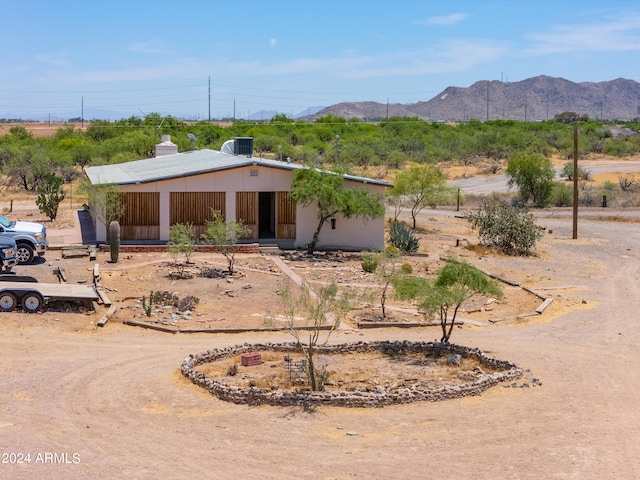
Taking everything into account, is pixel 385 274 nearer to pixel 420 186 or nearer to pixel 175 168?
pixel 175 168

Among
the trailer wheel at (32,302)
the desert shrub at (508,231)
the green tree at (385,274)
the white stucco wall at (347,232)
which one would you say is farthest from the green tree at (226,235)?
the desert shrub at (508,231)

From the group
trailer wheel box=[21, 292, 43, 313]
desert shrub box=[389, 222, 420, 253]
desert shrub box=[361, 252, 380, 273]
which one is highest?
desert shrub box=[389, 222, 420, 253]

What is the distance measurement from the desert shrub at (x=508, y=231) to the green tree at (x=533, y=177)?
1631 centimetres

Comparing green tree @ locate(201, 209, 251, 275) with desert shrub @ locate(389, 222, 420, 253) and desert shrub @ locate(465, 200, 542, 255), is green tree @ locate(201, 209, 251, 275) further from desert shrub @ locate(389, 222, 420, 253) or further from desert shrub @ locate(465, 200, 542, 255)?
desert shrub @ locate(465, 200, 542, 255)

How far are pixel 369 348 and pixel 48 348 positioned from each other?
688 cm

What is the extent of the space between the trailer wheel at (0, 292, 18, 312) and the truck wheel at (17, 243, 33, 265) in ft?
17.3

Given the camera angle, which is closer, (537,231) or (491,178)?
(537,231)

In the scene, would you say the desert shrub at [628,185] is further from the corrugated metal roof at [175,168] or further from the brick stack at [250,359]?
the brick stack at [250,359]

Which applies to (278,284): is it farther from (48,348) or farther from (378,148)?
(378,148)

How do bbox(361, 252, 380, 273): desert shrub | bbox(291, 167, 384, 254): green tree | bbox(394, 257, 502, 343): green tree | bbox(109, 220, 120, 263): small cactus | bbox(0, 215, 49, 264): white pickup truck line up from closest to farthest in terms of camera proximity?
bbox(394, 257, 502, 343): green tree < bbox(0, 215, 49, 264): white pickup truck < bbox(109, 220, 120, 263): small cactus < bbox(361, 252, 380, 273): desert shrub < bbox(291, 167, 384, 254): green tree

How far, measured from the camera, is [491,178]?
67688 millimetres

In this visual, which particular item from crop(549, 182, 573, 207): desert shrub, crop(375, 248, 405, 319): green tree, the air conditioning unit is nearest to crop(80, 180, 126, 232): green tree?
the air conditioning unit

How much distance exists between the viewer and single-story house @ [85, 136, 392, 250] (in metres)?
31.6

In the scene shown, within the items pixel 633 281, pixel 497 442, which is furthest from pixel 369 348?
pixel 633 281
